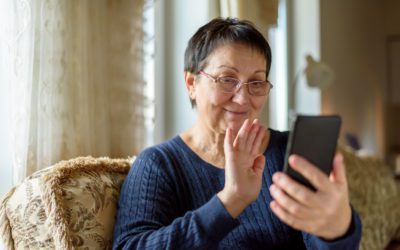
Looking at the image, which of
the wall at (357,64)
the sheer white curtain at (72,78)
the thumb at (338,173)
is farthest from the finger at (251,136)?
the wall at (357,64)

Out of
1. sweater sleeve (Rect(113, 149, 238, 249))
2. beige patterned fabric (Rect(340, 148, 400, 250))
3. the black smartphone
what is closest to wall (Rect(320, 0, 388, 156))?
beige patterned fabric (Rect(340, 148, 400, 250))

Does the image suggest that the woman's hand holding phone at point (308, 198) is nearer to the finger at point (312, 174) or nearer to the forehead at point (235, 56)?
the finger at point (312, 174)

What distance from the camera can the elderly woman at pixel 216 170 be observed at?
939 millimetres

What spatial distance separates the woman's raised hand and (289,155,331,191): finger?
23cm

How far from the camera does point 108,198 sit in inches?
47.5

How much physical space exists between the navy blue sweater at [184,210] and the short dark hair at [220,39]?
0.20m

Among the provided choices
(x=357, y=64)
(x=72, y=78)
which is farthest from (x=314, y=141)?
(x=357, y=64)

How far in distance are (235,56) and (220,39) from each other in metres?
0.06

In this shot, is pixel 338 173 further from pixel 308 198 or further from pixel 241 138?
pixel 241 138

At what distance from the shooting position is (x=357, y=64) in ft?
15.8

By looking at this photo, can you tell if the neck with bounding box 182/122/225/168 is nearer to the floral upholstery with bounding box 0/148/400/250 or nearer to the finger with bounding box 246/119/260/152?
the floral upholstery with bounding box 0/148/400/250

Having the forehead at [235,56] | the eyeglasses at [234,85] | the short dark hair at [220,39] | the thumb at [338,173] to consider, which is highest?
the short dark hair at [220,39]

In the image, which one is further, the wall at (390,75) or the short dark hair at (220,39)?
the wall at (390,75)

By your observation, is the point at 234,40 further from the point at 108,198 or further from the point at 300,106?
the point at 300,106
